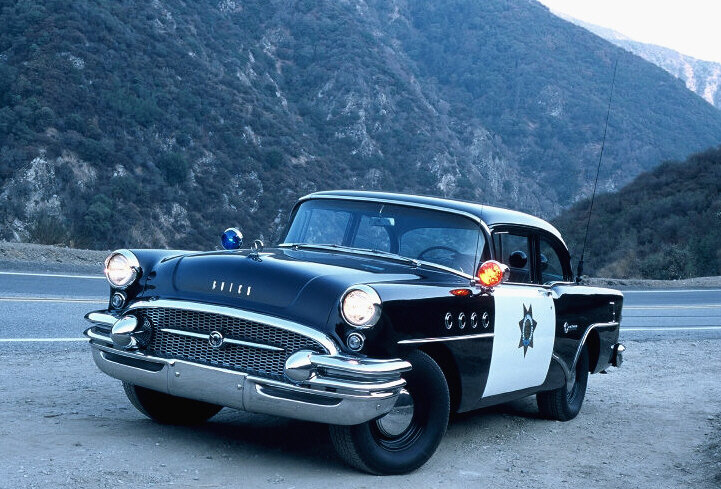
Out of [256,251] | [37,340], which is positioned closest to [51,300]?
[37,340]

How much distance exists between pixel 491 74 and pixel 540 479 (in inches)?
2893

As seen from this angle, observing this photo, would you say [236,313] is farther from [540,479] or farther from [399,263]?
[540,479]

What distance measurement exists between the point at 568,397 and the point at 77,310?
681 centimetres

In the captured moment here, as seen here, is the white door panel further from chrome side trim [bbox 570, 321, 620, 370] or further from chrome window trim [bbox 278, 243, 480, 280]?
chrome side trim [bbox 570, 321, 620, 370]

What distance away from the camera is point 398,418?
5.22 metres

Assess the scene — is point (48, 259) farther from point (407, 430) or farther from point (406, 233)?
point (407, 430)

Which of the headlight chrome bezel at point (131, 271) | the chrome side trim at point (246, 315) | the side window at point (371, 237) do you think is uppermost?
the side window at point (371, 237)

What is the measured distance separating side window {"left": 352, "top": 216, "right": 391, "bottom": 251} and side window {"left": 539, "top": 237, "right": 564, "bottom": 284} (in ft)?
5.03

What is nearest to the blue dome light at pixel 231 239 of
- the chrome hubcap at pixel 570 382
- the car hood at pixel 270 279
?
the car hood at pixel 270 279

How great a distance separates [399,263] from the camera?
5.91 meters

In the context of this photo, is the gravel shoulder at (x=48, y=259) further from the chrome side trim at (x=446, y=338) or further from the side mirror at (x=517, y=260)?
the chrome side trim at (x=446, y=338)

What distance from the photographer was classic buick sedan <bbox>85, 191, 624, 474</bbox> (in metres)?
4.83

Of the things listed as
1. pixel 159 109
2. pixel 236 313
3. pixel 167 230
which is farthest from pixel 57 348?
pixel 159 109

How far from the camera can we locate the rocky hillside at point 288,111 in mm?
34531
